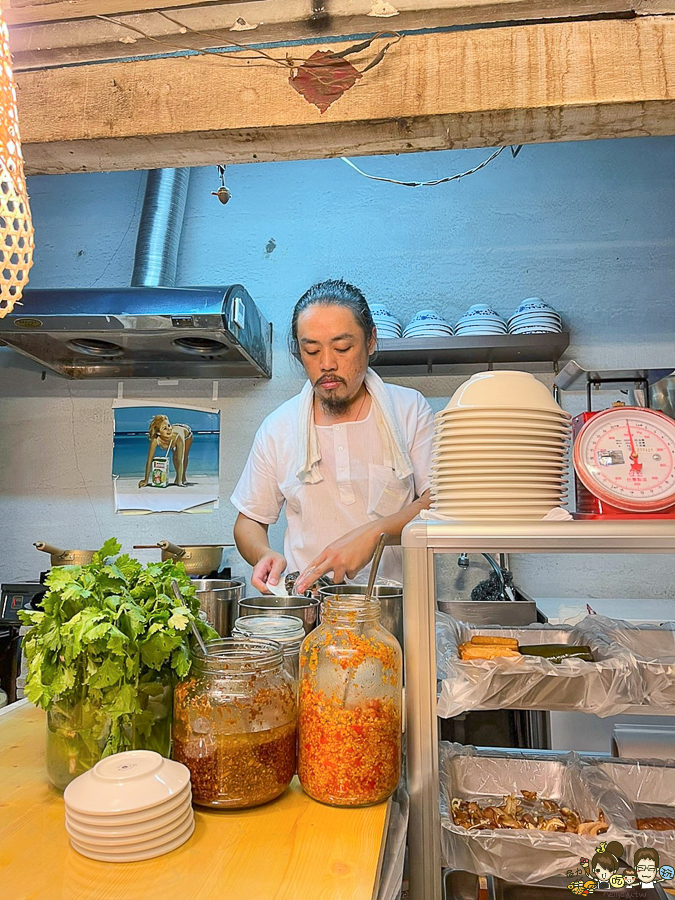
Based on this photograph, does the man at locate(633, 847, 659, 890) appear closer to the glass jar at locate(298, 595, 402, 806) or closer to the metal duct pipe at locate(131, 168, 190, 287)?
the glass jar at locate(298, 595, 402, 806)

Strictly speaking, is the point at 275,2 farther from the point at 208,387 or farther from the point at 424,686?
the point at 208,387

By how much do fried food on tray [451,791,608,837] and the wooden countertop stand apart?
0.22 m

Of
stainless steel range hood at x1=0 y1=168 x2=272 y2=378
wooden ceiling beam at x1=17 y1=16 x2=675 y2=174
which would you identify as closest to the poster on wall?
stainless steel range hood at x1=0 y1=168 x2=272 y2=378

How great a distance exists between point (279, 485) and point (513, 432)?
6.08 feet

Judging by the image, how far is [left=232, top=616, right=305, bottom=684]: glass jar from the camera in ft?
3.53

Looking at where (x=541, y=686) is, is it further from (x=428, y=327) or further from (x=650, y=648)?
(x=428, y=327)

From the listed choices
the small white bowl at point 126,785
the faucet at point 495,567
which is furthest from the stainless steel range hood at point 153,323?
the small white bowl at point 126,785

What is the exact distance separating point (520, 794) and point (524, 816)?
0.09 m

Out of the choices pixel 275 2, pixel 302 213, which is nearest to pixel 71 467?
pixel 302 213

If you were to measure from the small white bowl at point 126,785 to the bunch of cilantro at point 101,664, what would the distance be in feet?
0.27

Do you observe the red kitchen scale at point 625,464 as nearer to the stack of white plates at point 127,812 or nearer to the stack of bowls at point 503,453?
the stack of bowls at point 503,453

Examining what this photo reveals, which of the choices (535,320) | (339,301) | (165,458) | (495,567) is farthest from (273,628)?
(165,458)

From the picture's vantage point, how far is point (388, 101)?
1.37 meters

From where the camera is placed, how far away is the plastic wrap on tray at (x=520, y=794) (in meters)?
0.96
